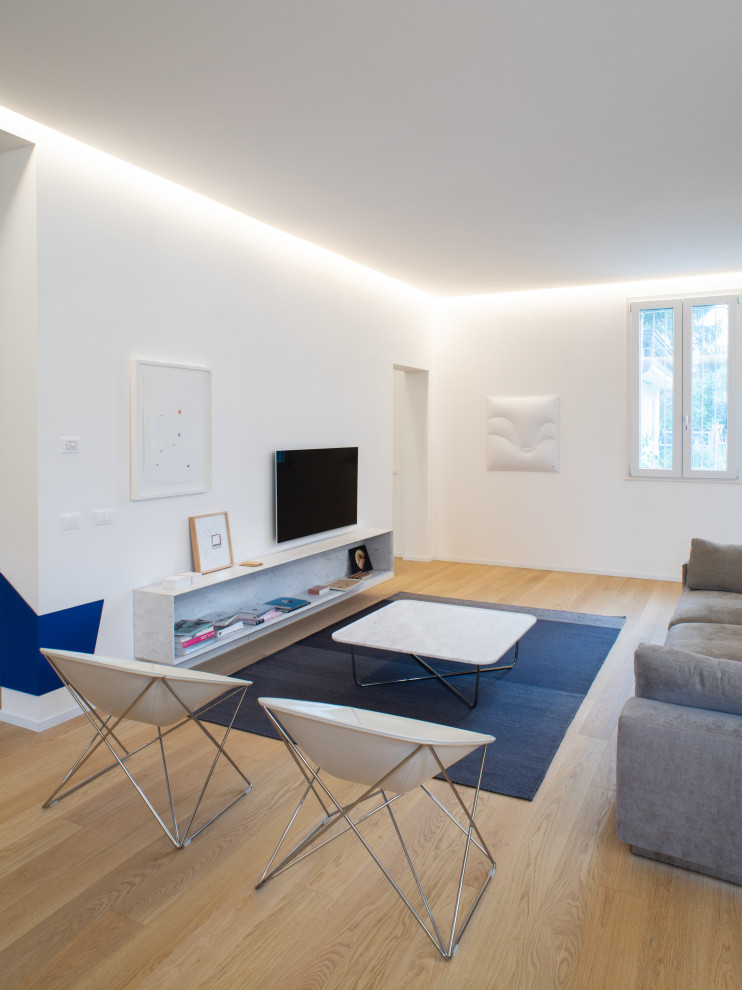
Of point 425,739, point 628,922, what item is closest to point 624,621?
point 628,922

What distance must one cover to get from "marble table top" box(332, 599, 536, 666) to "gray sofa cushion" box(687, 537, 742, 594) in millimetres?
1313

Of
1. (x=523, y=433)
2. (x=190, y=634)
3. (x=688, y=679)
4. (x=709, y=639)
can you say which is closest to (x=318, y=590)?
(x=190, y=634)

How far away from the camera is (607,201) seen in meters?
4.55

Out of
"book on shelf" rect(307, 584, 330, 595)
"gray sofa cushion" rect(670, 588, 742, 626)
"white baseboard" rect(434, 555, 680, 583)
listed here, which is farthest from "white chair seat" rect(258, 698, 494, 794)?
"white baseboard" rect(434, 555, 680, 583)

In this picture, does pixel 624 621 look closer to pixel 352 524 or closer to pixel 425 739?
pixel 352 524

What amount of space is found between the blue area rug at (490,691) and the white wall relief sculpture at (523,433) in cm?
263

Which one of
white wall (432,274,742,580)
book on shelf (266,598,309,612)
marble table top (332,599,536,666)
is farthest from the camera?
white wall (432,274,742,580)

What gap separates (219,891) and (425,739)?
3.07ft

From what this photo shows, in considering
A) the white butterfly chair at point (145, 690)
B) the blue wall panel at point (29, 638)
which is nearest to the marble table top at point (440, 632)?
the white butterfly chair at point (145, 690)

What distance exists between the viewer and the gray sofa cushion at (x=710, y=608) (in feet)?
13.2

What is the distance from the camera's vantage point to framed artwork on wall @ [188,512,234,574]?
453 cm

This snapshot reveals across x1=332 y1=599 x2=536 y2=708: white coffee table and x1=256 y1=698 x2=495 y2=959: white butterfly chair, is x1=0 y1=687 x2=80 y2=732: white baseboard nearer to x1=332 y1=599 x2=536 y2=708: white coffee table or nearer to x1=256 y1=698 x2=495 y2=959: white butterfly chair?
x1=332 y1=599 x2=536 y2=708: white coffee table

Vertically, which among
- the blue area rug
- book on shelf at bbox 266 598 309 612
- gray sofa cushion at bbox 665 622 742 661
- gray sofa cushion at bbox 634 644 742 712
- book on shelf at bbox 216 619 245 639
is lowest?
the blue area rug

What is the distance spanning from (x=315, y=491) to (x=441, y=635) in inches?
86.0
